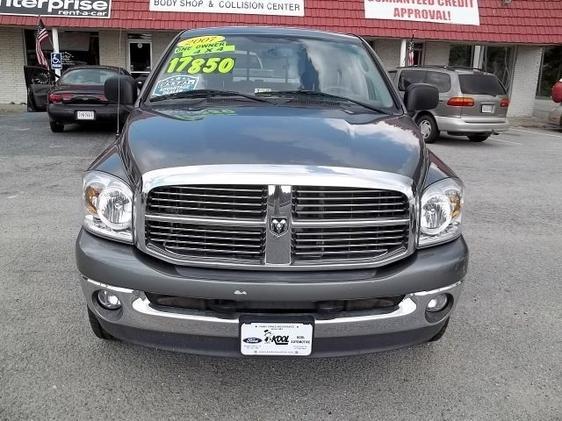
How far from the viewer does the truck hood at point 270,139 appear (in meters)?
2.46

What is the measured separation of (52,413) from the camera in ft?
8.37

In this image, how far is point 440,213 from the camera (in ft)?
8.61

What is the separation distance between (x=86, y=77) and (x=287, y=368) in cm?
1063

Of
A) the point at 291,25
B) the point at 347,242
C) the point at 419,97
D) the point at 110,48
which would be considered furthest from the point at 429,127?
the point at 110,48

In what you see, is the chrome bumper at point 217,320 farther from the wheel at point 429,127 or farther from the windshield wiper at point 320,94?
the wheel at point 429,127

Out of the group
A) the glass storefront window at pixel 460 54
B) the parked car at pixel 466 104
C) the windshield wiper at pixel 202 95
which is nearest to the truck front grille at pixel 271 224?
the windshield wiper at pixel 202 95

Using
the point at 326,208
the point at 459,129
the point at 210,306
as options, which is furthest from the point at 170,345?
the point at 459,129

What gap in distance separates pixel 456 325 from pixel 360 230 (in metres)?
1.50

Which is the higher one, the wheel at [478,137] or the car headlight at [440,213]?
the car headlight at [440,213]

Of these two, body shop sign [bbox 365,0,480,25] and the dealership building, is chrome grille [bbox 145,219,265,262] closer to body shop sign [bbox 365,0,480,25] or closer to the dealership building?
the dealership building

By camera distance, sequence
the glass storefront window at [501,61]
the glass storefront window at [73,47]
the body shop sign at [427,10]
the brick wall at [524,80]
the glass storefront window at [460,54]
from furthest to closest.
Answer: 1. the glass storefront window at [460,54]
2. the glass storefront window at [501,61]
3. the brick wall at [524,80]
4. the glass storefront window at [73,47]
5. the body shop sign at [427,10]

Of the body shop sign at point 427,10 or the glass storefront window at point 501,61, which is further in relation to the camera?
the glass storefront window at point 501,61

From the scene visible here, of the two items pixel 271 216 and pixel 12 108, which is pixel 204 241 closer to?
pixel 271 216

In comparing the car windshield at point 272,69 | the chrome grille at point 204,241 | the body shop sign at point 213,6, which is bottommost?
the chrome grille at point 204,241
